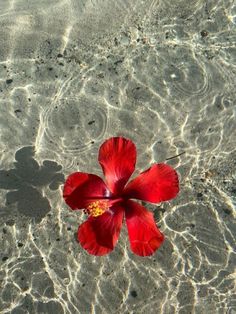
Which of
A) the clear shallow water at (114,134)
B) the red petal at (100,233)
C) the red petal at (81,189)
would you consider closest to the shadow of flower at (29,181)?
the clear shallow water at (114,134)

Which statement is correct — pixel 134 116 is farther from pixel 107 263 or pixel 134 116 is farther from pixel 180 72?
pixel 107 263

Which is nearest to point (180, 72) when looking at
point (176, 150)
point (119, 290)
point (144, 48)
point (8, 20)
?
point (144, 48)

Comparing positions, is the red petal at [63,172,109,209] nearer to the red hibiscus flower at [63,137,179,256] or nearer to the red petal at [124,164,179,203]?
the red hibiscus flower at [63,137,179,256]

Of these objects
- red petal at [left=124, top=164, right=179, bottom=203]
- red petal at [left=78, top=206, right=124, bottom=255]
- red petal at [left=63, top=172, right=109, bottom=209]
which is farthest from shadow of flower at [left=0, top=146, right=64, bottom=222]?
red petal at [left=124, top=164, right=179, bottom=203]

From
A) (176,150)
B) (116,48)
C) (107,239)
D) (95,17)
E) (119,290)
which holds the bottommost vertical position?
(119,290)

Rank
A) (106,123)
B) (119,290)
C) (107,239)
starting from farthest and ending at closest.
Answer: (106,123)
(119,290)
(107,239)

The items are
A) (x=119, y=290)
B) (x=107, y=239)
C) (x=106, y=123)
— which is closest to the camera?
(x=107, y=239)

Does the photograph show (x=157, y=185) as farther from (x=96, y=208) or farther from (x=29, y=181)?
(x=29, y=181)

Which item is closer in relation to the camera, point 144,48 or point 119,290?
point 119,290
